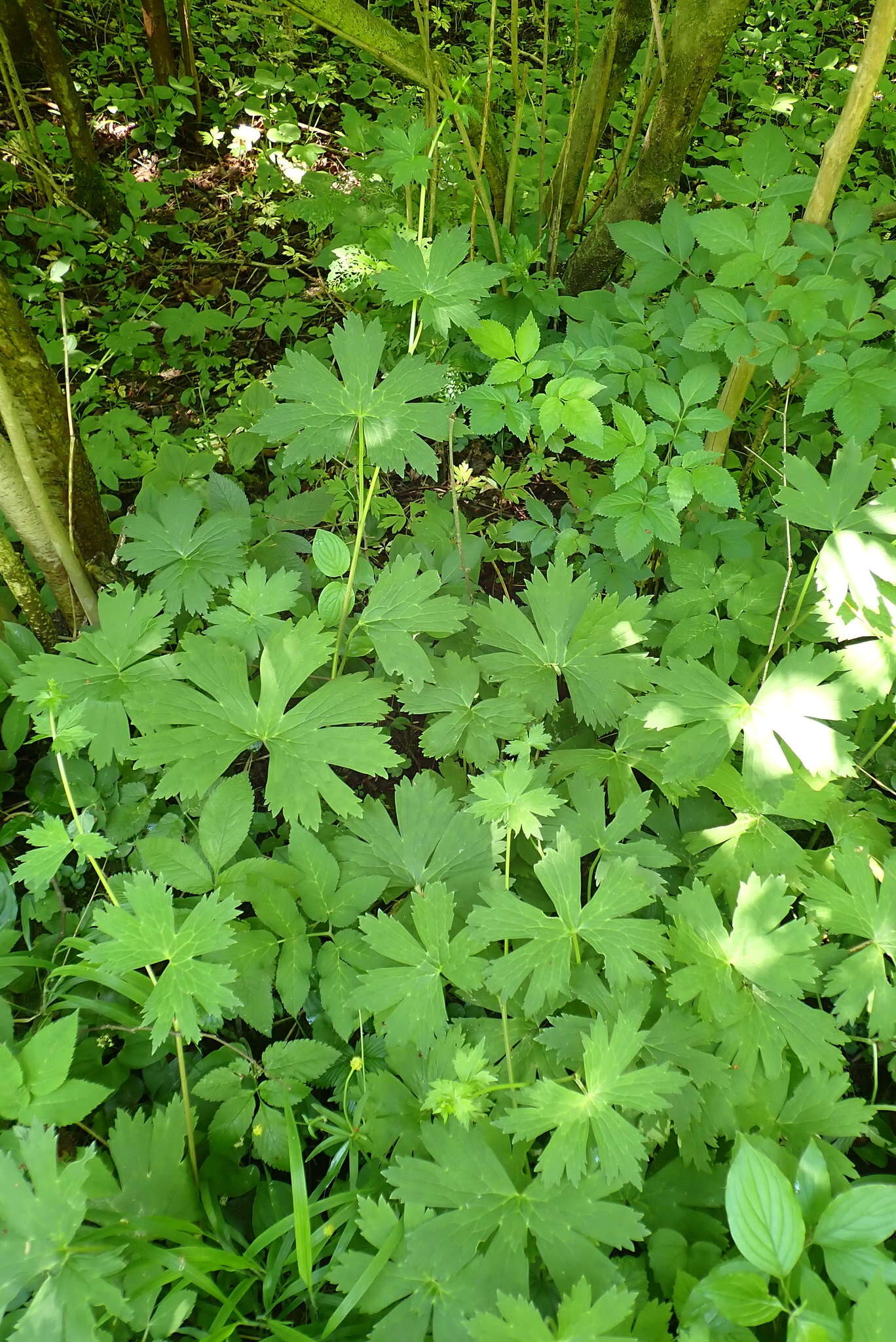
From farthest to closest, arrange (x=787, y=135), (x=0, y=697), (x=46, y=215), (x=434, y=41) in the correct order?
(x=434, y=41) < (x=787, y=135) < (x=46, y=215) < (x=0, y=697)

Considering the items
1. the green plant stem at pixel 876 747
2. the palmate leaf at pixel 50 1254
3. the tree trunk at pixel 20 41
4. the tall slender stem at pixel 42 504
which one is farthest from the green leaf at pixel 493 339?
the tree trunk at pixel 20 41

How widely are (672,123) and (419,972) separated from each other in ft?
7.69

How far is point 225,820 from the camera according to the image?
4.58 ft

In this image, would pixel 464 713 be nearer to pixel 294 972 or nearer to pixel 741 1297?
pixel 294 972

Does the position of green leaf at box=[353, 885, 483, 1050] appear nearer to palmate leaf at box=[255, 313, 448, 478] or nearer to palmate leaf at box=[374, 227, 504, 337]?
palmate leaf at box=[255, 313, 448, 478]

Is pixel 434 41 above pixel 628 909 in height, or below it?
above

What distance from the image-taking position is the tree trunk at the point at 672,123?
1964 millimetres

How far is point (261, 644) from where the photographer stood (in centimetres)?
159

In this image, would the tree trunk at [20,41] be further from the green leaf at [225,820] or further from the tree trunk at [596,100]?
the green leaf at [225,820]

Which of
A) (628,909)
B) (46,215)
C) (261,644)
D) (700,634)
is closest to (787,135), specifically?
(700,634)

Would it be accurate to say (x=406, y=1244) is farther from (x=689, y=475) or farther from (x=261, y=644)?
(x=689, y=475)

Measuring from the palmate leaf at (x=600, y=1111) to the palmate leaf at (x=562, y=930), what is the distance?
11cm

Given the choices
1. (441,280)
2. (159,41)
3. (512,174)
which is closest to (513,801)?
(441,280)

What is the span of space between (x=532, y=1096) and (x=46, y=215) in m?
3.71
